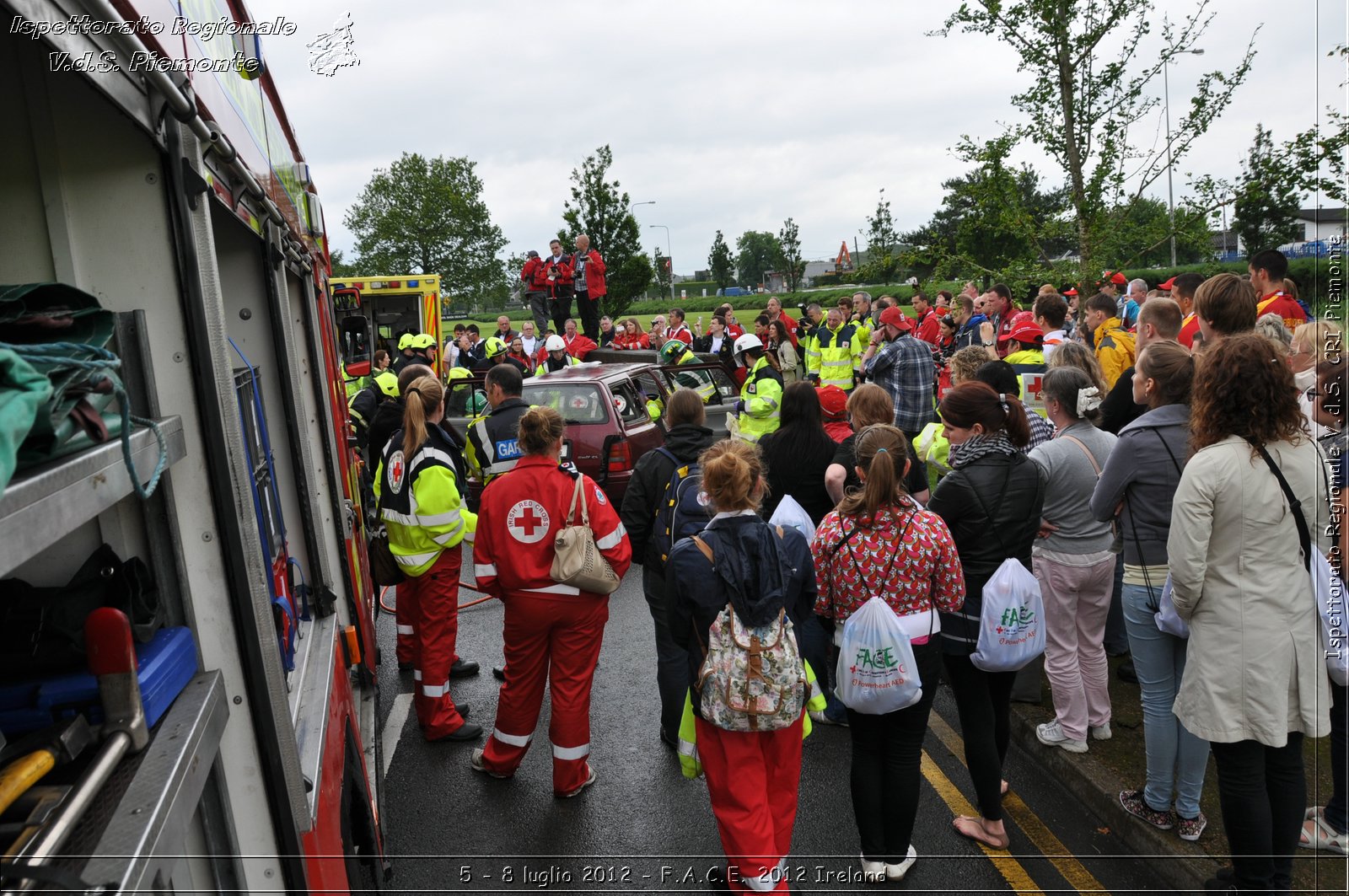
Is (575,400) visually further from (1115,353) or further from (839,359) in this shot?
(1115,353)

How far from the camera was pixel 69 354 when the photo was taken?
1.42m

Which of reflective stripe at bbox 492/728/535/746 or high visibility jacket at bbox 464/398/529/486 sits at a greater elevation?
high visibility jacket at bbox 464/398/529/486

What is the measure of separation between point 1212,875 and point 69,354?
4225 mm

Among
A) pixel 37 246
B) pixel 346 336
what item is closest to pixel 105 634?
pixel 37 246

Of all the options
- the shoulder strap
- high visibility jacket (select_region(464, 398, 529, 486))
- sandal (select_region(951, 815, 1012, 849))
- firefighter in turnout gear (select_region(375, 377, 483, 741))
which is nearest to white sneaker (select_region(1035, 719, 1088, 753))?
sandal (select_region(951, 815, 1012, 849))

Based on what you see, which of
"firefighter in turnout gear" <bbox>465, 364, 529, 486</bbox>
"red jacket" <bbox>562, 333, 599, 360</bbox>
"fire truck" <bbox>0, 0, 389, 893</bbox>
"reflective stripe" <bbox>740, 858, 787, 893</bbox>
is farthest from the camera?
"red jacket" <bbox>562, 333, 599, 360</bbox>

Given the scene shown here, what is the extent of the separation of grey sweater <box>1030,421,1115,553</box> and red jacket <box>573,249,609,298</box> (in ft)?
51.3

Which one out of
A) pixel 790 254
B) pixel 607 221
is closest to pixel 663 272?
pixel 790 254

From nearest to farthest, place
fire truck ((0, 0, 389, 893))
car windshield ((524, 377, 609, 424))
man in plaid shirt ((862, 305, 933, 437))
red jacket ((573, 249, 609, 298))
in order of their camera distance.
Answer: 1. fire truck ((0, 0, 389, 893))
2. man in plaid shirt ((862, 305, 933, 437))
3. car windshield ((524, 377, 609, 424))
4. red jacket ((573, 249, 609, 298))

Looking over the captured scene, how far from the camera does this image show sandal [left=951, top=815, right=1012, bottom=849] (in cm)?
423

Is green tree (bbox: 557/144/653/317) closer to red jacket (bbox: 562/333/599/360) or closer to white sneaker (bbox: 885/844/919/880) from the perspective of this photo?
red jacket (bbox: 562/333/599/360)

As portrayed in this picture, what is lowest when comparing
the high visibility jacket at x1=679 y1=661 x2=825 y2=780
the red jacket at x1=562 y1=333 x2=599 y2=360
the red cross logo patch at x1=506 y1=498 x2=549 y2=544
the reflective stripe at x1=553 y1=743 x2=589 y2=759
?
the reflective stripe at x1=553 y1=743 x2=589 y2=759

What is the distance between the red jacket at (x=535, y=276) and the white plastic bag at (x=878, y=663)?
17.3m

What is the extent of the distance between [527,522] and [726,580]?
1422mm
